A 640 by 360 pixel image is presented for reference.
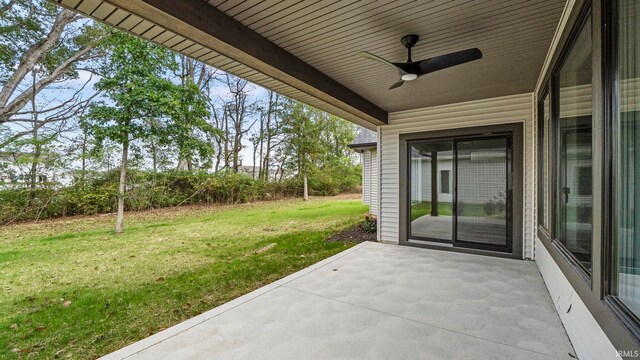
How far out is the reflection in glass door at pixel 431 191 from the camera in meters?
4.72

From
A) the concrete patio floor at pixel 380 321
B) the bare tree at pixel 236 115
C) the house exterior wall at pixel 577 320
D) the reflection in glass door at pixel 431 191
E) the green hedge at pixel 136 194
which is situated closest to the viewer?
the house exterior wall at pixel 577 320

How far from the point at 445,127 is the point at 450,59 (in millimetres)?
2444

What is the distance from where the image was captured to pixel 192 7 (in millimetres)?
1938

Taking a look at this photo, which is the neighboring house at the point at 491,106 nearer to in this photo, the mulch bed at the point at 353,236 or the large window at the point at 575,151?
the large window at the point at 575,151

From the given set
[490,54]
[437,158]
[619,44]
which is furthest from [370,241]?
[619,44]

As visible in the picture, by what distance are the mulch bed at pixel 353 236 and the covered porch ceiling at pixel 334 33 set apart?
312 centimetres

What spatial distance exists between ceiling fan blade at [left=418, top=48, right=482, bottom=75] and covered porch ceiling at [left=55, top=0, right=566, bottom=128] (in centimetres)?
24

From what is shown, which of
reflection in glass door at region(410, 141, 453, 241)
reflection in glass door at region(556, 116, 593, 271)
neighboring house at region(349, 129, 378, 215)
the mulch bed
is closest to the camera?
reflection in glass door at region(556, 116, 593, 271)

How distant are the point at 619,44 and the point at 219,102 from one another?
→ 15358 mm

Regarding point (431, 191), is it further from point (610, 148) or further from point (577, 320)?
point (610, 148)

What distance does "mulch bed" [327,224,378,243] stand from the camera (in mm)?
5523

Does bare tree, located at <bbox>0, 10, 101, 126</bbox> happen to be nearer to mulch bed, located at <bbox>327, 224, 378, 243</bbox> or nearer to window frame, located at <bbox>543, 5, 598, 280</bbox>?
mulch bed, located at <bbox>327, 224, 378, 243</bbox>

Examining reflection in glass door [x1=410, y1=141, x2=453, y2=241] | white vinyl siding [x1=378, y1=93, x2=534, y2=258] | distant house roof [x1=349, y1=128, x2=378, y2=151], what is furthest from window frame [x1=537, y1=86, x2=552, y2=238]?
distant house roof [x1=349, y1=128, x2=378, y2=151]

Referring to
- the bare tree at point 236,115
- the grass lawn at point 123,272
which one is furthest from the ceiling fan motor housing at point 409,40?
the bare tree at point 236,115
